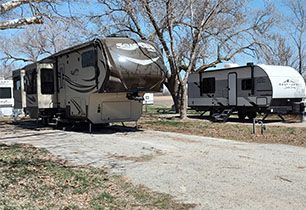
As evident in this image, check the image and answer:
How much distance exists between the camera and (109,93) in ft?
47.1

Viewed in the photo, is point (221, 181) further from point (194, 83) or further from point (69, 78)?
point (194, 83)

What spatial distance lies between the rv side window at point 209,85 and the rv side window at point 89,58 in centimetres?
985

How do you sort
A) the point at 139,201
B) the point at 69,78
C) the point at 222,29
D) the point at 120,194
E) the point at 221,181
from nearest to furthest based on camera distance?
the point at 139,201 < the point at 120,194 < the point at 221,181 < the point at 69,78 < the point at 222,29

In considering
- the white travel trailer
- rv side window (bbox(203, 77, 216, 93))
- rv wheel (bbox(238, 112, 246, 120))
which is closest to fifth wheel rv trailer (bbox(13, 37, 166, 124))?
A: rv wheel (bbox(238, 112, 246, 120))

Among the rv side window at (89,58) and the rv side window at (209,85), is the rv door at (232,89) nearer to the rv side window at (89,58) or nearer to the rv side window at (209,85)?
the rv side window at (209,85)

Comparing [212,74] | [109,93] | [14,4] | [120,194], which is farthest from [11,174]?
[212,74]

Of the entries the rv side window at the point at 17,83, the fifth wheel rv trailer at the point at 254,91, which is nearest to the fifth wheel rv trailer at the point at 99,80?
the rv side window at the point at 17,83

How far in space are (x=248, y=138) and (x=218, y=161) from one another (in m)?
4.62

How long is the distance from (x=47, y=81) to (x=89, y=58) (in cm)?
380

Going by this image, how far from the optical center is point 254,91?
1972 cm

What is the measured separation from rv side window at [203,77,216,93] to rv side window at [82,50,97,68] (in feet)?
32.3

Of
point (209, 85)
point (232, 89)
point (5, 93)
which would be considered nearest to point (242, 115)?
point (232, 89)

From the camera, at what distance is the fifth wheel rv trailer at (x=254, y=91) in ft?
62.7

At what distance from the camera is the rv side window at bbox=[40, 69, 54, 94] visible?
17156 mm
